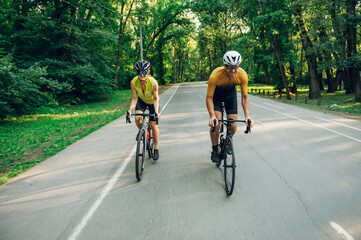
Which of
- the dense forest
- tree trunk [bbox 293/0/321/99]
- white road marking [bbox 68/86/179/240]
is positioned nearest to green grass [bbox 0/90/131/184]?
the dense forest

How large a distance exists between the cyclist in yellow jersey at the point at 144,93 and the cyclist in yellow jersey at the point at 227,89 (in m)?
1.18

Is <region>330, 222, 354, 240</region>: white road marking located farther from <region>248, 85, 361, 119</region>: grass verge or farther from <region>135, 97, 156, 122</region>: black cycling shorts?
<region>248, 85, 361, 119</region>: grass verge

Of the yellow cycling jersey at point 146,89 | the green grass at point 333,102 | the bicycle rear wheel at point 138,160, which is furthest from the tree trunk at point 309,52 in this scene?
the bicycle rear wheel at point 138,160

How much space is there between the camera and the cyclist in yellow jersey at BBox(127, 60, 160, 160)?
424 centimetres

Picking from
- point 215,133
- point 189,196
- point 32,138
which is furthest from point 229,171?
point 32,138

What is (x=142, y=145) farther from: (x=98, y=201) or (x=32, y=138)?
(x=32, y=138)

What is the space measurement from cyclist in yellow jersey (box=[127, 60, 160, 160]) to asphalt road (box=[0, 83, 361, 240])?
1.09 metres

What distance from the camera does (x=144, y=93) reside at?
4.52m

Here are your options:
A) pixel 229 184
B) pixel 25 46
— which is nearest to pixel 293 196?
pixel 229 184

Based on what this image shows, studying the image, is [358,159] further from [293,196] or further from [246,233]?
[246,233]

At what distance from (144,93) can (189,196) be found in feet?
7.56

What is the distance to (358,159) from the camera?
4.69 metres

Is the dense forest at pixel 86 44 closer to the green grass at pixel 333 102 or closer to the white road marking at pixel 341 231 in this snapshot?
the green grass at pixel 333 102

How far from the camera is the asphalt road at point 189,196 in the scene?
2621 mm
